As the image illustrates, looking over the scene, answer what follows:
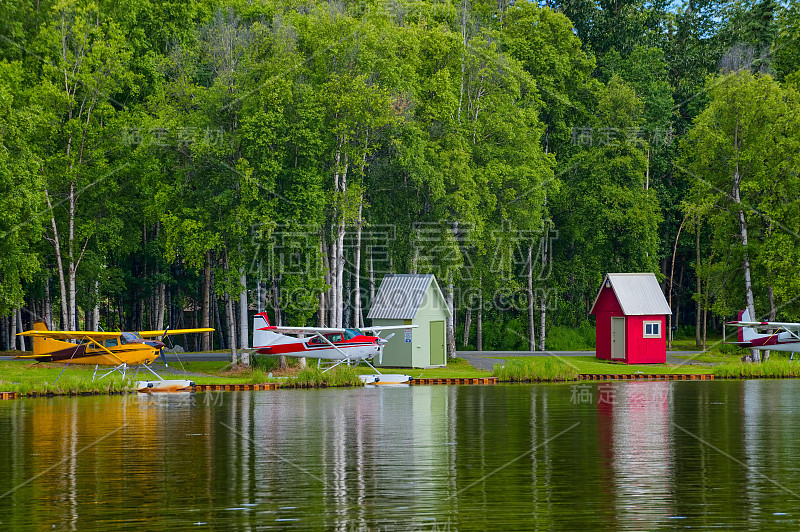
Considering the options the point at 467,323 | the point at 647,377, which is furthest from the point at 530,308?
the point at 647,377

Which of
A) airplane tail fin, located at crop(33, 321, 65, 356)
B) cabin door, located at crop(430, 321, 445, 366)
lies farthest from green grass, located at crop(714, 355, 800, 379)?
airplane tail fin, located at crop(33, 321, 65, 356)

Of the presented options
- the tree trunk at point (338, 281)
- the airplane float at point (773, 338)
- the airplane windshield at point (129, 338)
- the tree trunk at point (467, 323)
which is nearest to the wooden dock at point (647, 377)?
the airplane float at point (773, 338)

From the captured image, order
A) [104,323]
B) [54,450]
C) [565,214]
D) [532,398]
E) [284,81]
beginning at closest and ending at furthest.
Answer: [54,450]
[532,398]
[284,81]
[565,214]
[104,323]

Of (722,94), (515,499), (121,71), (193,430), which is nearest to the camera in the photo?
(515,499)

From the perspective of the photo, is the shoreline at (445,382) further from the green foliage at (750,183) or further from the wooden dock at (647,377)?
the green foliage at (750,183)

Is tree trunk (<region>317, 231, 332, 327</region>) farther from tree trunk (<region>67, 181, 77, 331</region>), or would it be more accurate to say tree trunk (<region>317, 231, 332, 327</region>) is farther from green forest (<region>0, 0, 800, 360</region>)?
tree trunk (<region>67, 181, 77, 331</region>)

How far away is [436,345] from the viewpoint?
46594mm

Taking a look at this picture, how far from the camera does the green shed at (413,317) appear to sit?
45188mm

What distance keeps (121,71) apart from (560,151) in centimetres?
2974

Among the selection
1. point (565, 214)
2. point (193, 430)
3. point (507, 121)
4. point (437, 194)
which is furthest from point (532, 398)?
point (565, 214)

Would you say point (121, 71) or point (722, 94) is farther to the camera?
point (722, 94)

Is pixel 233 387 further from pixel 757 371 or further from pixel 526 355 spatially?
pixel 757 371

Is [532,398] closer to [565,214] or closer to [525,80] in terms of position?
[525,80]

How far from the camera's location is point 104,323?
6944cm
